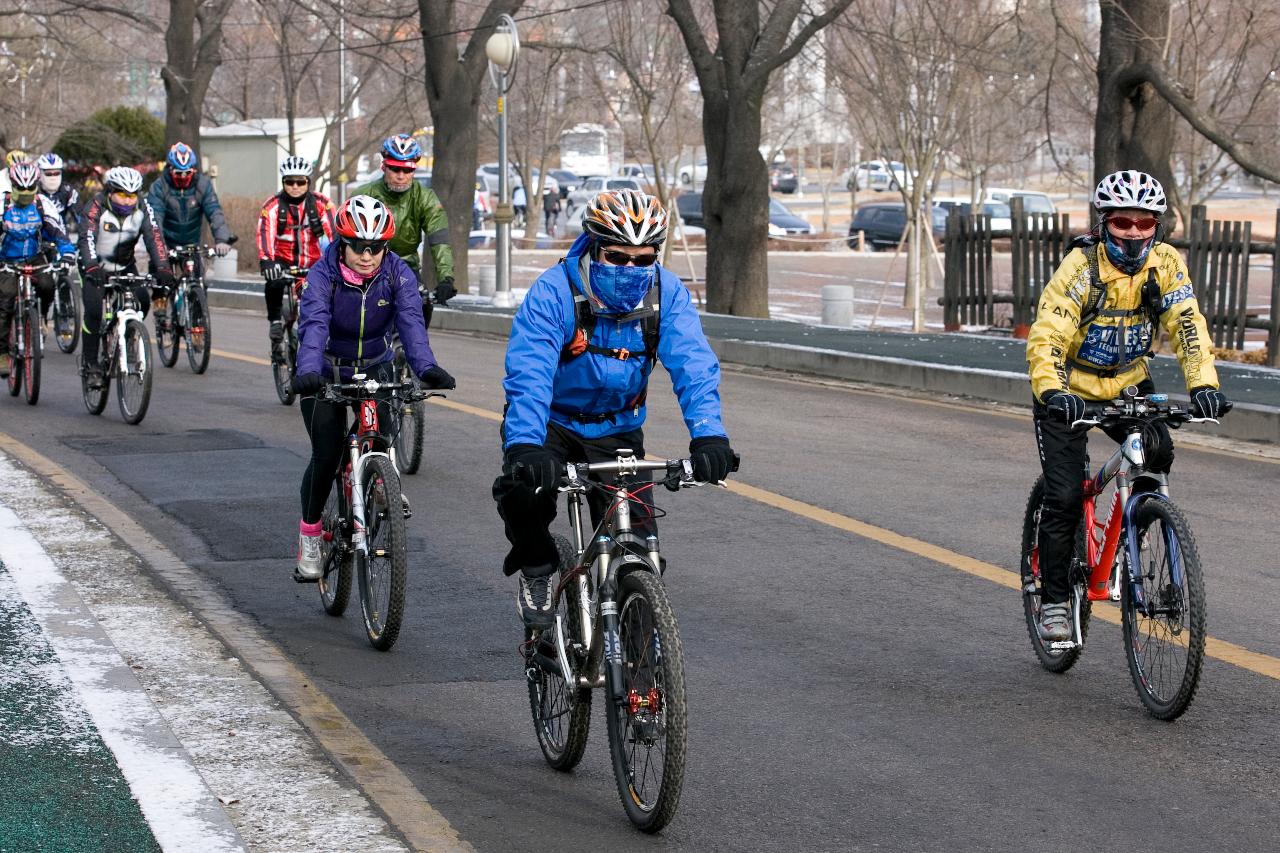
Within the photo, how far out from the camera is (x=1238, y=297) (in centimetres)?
1953

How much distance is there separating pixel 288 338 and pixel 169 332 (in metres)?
3.22

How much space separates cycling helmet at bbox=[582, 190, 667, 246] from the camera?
5.31 meters

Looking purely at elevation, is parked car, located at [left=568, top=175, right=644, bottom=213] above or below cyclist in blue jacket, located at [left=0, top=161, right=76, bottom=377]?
above

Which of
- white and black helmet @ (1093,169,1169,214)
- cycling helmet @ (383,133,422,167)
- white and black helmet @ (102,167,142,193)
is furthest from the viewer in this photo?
white and black helmet @ (102,167,142,193)

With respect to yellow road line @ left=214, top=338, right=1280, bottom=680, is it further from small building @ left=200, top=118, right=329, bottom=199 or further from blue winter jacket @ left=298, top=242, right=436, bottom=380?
small building @ left=200, top=118, right=329, bottom=199

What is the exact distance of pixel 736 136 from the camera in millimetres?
24703

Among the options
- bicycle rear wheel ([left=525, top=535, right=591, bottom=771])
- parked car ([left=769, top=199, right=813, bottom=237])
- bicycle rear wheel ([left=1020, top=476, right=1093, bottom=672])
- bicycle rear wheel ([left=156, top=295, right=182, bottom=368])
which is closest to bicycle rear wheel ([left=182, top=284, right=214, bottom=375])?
bicycle rear wheel ([left=156, top=295, right=182, bottom=368])

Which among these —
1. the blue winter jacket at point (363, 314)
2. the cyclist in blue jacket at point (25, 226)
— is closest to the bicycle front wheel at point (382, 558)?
the blue winter jacket at point (363, 314)

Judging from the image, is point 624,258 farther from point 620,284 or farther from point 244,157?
point 244,157

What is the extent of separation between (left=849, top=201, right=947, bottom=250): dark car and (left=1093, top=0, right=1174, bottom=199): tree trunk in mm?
31061

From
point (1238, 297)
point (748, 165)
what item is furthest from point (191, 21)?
point (1238, 297)

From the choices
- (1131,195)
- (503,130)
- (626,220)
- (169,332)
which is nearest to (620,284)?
(626,220)

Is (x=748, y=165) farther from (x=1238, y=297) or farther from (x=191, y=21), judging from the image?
(x=191, y=21)

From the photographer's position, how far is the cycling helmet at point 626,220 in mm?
5312
